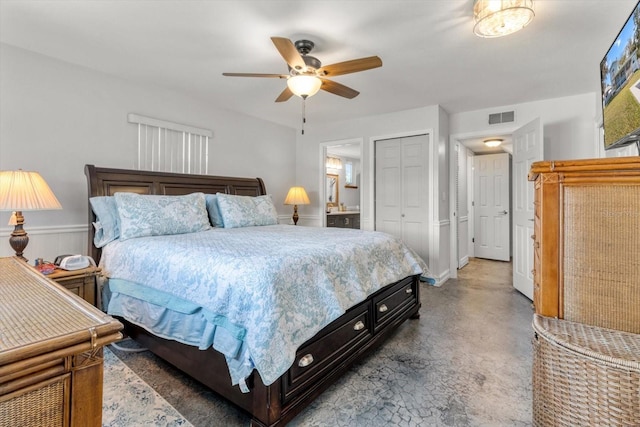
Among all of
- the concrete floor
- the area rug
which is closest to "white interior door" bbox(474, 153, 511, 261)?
the concrete floor

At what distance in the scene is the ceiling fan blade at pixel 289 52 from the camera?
75.1 inches

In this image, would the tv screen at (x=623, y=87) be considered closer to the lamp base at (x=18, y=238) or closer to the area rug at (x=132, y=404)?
the area rug at (x=132, y=404)

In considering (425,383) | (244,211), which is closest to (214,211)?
(244,211)

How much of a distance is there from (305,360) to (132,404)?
1.06 m

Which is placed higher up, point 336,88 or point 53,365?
point 336,88

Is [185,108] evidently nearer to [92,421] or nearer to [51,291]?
[51,291]

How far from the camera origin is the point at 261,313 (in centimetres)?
142

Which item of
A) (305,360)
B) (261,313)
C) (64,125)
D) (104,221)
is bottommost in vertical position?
(305,360)

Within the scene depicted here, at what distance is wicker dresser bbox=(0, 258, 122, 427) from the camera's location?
0.53 meters

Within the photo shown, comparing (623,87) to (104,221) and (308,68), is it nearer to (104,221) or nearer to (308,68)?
Result: (308,68)

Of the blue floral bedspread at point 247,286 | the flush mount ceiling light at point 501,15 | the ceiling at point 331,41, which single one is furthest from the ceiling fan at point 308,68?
the blue floral bedspread at point 247,286

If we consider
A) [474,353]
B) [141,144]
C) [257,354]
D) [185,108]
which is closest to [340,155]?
[185,108]

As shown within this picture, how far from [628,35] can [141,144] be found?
3.92 meters

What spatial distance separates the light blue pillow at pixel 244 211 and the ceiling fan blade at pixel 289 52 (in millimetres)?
1697
